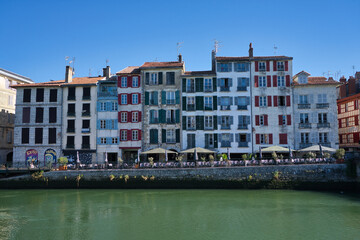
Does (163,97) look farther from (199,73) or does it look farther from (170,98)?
(199,73)

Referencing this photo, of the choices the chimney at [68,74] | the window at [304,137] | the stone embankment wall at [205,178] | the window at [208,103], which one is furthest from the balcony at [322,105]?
the chimney at [68,74]

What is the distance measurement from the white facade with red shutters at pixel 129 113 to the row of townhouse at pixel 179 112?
12cm

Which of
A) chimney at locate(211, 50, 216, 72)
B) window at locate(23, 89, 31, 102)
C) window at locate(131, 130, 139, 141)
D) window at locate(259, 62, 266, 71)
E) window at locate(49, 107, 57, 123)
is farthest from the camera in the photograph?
window at locate(23, 89, 31, 102)

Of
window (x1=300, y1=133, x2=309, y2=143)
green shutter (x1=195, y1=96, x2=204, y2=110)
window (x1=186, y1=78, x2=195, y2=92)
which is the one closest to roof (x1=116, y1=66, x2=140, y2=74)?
window (x1=186, y1=78, x2=195, y2=92)

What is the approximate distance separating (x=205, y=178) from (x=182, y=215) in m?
10.5

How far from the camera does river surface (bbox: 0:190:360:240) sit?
16.4 meters

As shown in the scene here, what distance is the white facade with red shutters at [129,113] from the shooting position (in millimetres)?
38875

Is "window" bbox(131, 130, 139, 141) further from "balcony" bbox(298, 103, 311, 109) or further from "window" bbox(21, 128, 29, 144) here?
"balcony" bbox(298, 103, 311, 109)

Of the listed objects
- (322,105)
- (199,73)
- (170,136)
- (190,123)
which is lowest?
(170,136)

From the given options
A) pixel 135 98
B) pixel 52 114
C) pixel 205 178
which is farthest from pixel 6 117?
pixel 205 178

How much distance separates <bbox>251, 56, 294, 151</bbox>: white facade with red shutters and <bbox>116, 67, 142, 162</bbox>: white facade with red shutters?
1401 cm

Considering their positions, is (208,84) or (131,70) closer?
(208,84)

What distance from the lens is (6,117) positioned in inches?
1731

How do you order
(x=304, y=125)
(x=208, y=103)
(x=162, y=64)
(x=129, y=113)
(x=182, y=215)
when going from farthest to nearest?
(x=162, y=64) → (x=129, y=113) → (x=208, y=103) → (x=304, y=125) → (x=182, y=215)
